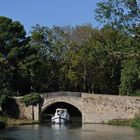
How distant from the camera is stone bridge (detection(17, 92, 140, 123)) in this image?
63344mm

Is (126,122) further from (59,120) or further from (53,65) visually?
(53,65)

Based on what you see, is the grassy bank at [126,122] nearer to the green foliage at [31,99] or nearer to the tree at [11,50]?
the green foliage at [31,99]

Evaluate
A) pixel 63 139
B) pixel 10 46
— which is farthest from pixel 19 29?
pixel 63 139

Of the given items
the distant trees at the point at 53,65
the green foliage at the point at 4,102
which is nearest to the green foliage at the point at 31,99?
the green foliage at the point at 4,102

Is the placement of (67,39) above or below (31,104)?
above

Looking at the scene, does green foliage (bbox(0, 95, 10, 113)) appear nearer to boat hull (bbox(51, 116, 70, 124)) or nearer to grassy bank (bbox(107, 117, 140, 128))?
boat hull (bbox(51, 116, 70, 124))

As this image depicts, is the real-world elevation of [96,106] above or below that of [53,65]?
below

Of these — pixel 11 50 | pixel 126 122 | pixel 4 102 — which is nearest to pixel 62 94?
pixel 4 102

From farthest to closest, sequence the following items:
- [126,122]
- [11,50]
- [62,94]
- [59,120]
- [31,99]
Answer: [11,50] → [62,94] → [59,120] → [31,99] → [126,122]

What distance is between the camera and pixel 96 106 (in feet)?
214

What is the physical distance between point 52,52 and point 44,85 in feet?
15.2

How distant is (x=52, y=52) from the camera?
258ft

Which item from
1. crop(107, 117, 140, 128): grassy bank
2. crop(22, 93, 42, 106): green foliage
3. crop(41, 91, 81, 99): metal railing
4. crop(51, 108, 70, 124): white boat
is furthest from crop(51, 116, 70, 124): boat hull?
crop(107, 117, 140, 128): grassy bank

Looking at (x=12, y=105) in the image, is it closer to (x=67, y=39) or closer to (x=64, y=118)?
(x=64, y=118)
